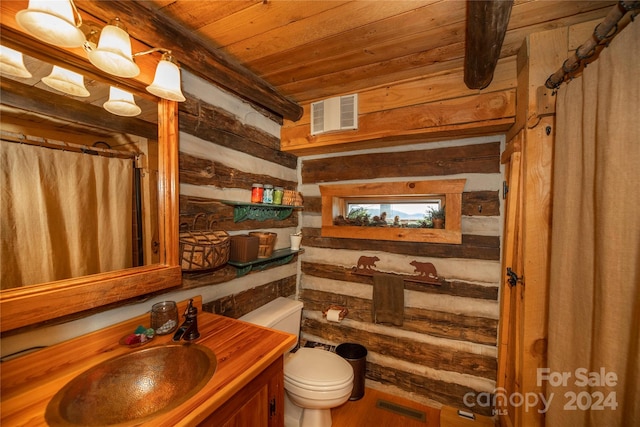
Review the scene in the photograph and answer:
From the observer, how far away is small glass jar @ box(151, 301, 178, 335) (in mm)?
1204

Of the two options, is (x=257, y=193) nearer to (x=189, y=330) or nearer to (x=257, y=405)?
(x=189, y=330)

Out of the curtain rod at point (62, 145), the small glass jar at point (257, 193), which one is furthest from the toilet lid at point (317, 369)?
the curtain rod at point (62, 145)

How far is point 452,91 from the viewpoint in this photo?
1.71 meters

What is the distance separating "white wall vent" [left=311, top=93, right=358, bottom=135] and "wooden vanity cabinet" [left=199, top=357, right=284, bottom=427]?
1.66 meters

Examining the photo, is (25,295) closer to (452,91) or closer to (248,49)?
(248,49)

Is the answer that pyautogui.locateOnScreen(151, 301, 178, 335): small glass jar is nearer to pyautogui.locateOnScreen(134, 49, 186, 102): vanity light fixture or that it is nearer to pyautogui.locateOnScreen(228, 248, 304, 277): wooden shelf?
pyautogui.locateOnScreen(228, 248, 304, 277): wooden shelf

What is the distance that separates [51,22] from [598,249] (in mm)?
2059

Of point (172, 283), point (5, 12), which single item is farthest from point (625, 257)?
point (5, 12)

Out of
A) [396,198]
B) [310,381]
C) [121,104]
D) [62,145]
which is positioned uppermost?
[121,104]

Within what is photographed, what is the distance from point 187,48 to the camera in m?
1.33

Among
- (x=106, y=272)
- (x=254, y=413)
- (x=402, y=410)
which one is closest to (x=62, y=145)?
(x=106, y=272)

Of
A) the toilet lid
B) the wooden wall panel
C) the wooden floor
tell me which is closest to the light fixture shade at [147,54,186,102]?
the wooden wall panel

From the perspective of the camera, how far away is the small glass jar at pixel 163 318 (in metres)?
1.20

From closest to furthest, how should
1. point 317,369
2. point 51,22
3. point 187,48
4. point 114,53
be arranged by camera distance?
1. point 51,22
2. point 114,53
3. point 187,48
4. point 317,369
